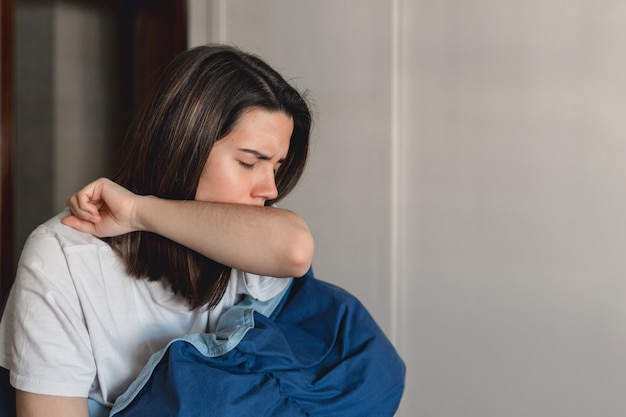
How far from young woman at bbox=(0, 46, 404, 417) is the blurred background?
3.31 ft

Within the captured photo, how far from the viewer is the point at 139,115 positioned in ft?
4.50

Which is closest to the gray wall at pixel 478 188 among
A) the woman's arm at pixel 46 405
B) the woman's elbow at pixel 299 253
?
the woman's elbow at pixel 299 253

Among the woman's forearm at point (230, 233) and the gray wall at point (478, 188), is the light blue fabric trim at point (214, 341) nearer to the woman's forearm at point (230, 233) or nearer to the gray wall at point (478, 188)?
the woman's forearm at point (230, 233)

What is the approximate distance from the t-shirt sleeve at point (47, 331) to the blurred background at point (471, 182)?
4.53ft

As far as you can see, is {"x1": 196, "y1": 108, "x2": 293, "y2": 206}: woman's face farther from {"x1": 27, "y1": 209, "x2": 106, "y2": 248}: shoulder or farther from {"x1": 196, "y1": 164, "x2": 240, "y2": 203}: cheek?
{"x1": 27, "y1": 209, "x2": 106, "y2": 248}: shoulder

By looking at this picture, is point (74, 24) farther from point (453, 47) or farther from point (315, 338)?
point (315, 338)

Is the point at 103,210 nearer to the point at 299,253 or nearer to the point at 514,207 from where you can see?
the point at 299,253

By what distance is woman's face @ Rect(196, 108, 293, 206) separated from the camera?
1.30m

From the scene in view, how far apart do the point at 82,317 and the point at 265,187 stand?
377 millimetres

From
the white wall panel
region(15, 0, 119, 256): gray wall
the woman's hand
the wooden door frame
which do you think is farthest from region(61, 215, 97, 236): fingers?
region(15, 0, 119, 256): gray wall

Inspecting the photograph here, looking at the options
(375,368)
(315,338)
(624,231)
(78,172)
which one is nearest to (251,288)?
(315,338)

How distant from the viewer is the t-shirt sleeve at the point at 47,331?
1.13 metres

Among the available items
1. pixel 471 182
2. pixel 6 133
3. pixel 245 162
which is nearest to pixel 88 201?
pixel 245 162

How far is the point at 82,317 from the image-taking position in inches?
47.6
